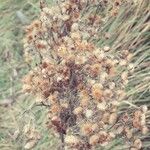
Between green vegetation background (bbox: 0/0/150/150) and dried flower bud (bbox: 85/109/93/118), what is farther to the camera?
green vegetation background (bbox: 0/0/150/150)

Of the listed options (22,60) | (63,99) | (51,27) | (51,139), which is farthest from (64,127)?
Answer: (22,60)

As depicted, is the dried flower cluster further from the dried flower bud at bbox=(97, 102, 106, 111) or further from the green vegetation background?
the green vegetation background

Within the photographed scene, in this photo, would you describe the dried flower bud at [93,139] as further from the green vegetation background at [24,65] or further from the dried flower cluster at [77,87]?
the green vegetation background at [24,65]

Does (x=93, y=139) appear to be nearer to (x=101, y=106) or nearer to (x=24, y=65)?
(x=101, y=106)

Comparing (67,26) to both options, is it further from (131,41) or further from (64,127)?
(131,41)

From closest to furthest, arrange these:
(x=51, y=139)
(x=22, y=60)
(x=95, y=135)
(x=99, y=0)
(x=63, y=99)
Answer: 1. (x=95, y=135)
2. (x=63, y=99)
3. (x=99, y=0)
4. (x=51, y=139)
5. (x=22, y=60)

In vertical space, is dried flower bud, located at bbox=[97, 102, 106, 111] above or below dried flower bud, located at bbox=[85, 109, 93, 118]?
above

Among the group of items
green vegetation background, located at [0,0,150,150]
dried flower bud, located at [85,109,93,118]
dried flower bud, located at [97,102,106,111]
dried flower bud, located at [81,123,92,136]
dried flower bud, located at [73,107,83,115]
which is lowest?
dried flower bud, located at [81,123,92,136]

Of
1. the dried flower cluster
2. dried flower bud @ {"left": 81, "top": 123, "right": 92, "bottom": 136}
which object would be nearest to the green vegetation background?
the dried flower cluster
